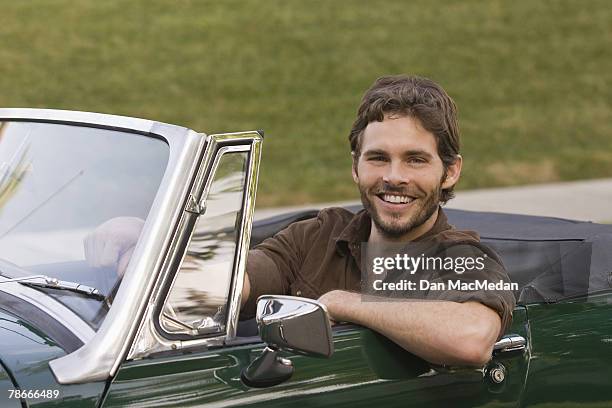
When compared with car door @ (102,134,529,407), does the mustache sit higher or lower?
higher

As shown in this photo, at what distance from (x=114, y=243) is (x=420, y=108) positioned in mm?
943

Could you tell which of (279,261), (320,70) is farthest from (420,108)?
(320,70)

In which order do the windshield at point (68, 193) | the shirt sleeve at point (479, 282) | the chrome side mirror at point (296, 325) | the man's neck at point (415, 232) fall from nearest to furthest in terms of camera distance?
the chrome side mirror at point (296, 325) < the windshield at point (68, 193) < the shirt sleeve at point (479, 282) < the man's neck at point (415, 232)

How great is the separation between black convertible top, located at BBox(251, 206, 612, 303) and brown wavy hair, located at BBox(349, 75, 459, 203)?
45cm

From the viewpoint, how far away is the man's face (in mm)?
3090

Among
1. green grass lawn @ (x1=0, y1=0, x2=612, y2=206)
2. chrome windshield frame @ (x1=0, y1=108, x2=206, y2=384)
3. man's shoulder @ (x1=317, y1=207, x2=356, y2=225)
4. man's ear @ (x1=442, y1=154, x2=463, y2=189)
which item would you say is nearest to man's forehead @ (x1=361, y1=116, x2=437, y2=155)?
man's ear @ (x1=442, y1=154, x2=463, y2=189)

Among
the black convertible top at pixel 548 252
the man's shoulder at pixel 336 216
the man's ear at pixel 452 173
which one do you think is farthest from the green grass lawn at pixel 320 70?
the man's ear at pixel 452 173

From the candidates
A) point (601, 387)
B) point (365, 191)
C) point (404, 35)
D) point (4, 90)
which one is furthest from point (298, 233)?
point (404, 35)

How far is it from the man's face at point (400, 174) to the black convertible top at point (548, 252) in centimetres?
41

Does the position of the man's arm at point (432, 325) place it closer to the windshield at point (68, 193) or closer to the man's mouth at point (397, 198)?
the man's mouth at point (397, 198)

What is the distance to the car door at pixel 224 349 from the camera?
8.30ft

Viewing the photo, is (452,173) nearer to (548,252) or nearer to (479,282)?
(479,282)

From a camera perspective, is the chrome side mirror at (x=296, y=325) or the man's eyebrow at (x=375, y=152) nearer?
the chrome side mirror at (x=296, y=325)

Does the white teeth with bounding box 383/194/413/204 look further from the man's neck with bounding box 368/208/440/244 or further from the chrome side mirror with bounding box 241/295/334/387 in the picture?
the chrome side mirror with bounding box 241/295/334/387
